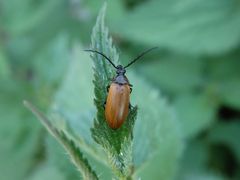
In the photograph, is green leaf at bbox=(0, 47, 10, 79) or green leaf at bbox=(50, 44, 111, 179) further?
green leaf at bbox=(0, 47, 10, 79)

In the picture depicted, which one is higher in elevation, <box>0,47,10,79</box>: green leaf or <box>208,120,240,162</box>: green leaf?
<box>0,47,10,79</box>: green leaf

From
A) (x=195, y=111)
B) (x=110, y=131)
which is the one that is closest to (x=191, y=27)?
(x=195, y=111)

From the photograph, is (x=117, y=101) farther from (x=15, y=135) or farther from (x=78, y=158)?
(x=15, y=135)

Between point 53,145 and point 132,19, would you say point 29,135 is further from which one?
point 53,145

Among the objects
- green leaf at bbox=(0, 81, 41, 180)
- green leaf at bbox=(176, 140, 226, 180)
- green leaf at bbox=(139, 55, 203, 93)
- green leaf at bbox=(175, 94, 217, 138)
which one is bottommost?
green leaf at bbox=(176, 140, 226, 180)

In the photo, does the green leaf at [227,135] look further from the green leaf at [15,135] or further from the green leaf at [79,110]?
the green leaf at [79,110]

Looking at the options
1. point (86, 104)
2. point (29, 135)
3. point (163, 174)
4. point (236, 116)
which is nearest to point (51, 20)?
point (29, 135)

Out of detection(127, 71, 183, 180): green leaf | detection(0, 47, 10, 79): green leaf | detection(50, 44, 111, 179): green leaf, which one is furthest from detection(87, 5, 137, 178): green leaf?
detection(0, 47, 10, 79): green leaf

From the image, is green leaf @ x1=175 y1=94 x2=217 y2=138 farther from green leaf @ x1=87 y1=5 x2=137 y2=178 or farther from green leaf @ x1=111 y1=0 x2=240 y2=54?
green leaf @ x1=87 y1=5 x2=137 y2=178

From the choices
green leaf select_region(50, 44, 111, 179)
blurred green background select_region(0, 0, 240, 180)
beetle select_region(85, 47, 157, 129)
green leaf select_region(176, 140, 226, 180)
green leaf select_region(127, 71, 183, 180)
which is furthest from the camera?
blurred green background select_region(0, 0, 240, 180)
